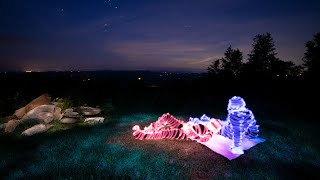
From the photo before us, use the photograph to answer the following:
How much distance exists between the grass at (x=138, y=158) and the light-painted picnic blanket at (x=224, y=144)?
0.59 ft

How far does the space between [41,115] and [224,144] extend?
8258 mm

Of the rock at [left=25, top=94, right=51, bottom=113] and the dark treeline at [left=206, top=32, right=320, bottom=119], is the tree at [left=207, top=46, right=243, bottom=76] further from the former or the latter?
the rock at [left=25, top=94, right=51, bottom=113]

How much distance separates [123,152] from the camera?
8.69 metres

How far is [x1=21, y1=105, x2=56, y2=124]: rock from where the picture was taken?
12.3 metres

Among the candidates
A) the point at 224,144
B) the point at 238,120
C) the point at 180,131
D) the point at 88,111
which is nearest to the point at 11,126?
the point at 88,111

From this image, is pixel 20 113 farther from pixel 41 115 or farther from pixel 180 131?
pixel 180 131

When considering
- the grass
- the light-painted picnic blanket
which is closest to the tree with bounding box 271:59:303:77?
the grass

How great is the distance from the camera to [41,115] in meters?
12.5

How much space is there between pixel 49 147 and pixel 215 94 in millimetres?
15547

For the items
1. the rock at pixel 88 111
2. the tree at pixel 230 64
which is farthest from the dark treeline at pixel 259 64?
the rock at pixel 88 111

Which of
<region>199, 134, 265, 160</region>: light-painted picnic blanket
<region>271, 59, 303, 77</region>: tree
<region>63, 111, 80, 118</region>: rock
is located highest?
<region>271, 59, 303, 77</region>: tree

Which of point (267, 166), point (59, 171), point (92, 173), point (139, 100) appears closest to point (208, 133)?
point (267, 166)

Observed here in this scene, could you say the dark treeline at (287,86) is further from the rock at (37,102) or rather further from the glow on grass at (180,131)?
the rock at (37,102)

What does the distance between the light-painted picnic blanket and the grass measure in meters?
0.18
